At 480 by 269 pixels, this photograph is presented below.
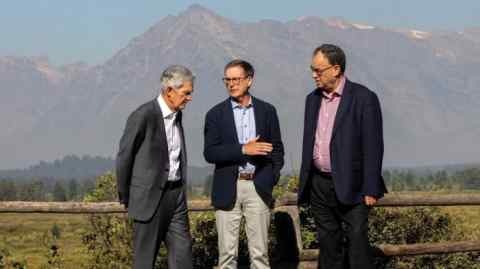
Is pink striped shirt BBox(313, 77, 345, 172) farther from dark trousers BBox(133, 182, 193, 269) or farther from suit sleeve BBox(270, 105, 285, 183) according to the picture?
dark trousers BBox(133, 182, 193, 269)

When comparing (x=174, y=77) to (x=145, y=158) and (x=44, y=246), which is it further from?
(x=44, y=246)

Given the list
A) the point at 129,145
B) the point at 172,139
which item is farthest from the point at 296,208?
the point at 129,145

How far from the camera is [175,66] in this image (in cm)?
667

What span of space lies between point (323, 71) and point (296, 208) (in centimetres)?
203

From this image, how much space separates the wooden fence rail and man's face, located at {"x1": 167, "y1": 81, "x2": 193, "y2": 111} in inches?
67.0

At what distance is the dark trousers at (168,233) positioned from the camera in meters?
6.68

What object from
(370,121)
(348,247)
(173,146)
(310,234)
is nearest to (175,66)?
(173,146)

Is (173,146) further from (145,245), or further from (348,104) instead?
(348,104)

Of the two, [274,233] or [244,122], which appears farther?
[274,233]

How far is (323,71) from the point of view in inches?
267

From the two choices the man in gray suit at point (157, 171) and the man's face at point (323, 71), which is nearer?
the man in gray suit at point (157, 171)

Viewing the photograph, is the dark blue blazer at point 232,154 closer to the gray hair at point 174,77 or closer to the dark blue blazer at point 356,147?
the dark blue blazer at point 356,147

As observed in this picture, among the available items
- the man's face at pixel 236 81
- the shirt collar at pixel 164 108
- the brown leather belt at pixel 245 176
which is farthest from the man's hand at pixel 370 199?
the shirt collar at pixel 164 108

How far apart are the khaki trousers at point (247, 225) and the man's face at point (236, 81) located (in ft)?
2.51
